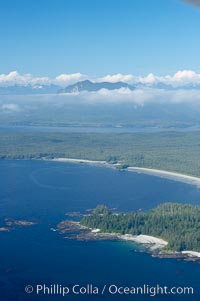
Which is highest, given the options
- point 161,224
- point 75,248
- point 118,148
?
point 118,148

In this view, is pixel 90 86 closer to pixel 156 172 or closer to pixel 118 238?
pixel 156 172

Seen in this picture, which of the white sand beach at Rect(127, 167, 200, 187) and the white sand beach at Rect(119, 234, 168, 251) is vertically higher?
the white sand beach at Rect(127, 167, 200, 187)

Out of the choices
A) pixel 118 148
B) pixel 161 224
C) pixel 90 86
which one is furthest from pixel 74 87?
pixel 161 224

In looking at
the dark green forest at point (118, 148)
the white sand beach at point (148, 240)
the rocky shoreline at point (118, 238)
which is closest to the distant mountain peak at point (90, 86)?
the dark green forest at point (118, 148)

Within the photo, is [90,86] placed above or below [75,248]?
above

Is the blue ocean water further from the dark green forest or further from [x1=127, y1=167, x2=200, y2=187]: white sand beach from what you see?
the dark green forest

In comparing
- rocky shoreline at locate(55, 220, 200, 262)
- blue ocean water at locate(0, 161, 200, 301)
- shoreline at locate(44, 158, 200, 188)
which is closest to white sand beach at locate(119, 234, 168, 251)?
rocky shoreline at locate(55, 220, 200, 262)

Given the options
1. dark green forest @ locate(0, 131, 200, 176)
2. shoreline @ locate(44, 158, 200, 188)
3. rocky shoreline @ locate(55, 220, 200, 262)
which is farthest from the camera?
dark green forest @ locate(0, 131, 200, 176)

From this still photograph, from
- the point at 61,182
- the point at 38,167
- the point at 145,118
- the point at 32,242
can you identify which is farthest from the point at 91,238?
the point at 145,118
